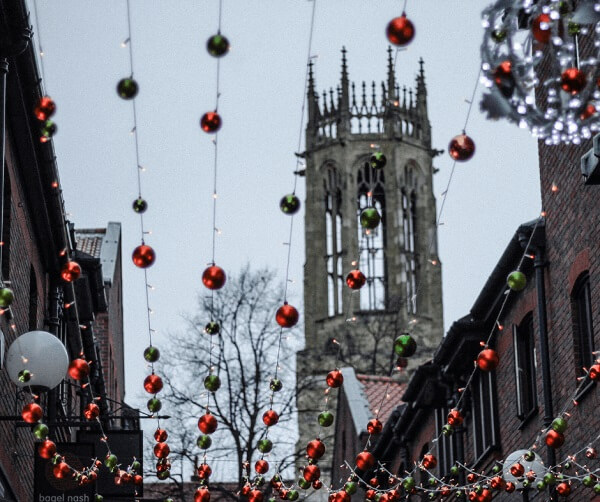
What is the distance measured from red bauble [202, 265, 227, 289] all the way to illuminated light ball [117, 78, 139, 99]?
6.05ft

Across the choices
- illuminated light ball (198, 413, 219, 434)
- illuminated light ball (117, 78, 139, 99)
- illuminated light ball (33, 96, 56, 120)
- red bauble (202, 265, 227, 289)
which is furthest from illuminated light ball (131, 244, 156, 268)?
illuminated light ball (198, 413, 219, 434)

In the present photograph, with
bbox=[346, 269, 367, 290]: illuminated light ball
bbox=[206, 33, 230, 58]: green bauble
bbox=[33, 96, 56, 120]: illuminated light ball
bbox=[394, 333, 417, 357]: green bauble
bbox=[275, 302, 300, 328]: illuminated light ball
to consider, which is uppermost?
bbox=[33, 96, 56, 120]: illuminated light ball

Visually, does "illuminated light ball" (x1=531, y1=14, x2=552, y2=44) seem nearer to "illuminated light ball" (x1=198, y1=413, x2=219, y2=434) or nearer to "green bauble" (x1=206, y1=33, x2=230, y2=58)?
"green bauble" (x1=206, y1=33, x2=230, y2=58)

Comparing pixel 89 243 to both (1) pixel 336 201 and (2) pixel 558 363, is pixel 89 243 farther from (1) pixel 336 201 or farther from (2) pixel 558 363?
(1) pixel 336 201

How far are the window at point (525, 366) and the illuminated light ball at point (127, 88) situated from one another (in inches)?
460

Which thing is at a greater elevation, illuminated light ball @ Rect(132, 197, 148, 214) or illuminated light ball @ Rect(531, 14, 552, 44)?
illuminated light ball @ Rect(531, 14, 552, 44)

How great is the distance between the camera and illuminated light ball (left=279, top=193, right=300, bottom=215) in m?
9.11

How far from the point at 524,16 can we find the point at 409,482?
746 centimetres

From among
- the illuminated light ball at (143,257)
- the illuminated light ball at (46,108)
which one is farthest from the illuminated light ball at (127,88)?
the illuminated light ball at (143,257)

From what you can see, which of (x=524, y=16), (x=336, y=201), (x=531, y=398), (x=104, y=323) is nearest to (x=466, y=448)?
(x=531, y=398)

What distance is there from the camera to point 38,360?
1181cm

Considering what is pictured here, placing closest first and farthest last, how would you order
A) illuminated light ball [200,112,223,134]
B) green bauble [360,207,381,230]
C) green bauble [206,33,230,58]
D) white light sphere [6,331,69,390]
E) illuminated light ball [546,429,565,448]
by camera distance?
green bauble [206,33,230,58] → illuminated light ball [200,112,223,134] → green bauble [360,207,381,230] → white light sphere [6,331,69,390] → illuminated light ball [546,429,565,448]

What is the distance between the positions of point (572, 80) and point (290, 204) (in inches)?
83.5

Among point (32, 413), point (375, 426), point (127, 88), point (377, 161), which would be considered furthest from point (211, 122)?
point (375, 426)
